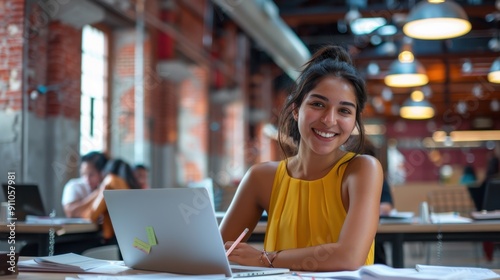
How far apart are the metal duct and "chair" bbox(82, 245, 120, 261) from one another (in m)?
3.20

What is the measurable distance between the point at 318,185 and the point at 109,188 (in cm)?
264

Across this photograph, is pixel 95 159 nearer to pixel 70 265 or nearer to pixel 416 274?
pixel 70 265

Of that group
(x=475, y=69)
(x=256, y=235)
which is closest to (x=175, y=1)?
(x=475, y=69)

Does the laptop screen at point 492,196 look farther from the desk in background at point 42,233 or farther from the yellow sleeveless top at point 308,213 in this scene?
the desk in background at point 42,233

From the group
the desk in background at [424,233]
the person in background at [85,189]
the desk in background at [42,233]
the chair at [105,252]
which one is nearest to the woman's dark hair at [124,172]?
the person in background at [85,189]

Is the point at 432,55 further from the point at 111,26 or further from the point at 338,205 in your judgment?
the point at 338,205

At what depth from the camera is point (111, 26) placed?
28.4 ft

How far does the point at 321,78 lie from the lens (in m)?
2.00

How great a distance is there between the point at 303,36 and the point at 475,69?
350 cm

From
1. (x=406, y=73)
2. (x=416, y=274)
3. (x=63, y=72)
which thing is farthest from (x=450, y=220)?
(x=63, y=72)

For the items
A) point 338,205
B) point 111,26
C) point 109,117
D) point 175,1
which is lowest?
point 338,205

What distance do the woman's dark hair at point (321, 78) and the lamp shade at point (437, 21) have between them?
3139 millimetres

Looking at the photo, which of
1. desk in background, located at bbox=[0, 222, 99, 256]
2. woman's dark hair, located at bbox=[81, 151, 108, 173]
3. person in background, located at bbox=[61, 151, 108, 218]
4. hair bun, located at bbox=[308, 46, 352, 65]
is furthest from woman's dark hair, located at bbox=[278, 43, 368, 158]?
woman's dark hair, located at bbox=[81, 151, 108, 173]

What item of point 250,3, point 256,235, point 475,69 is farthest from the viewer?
point 475,69
